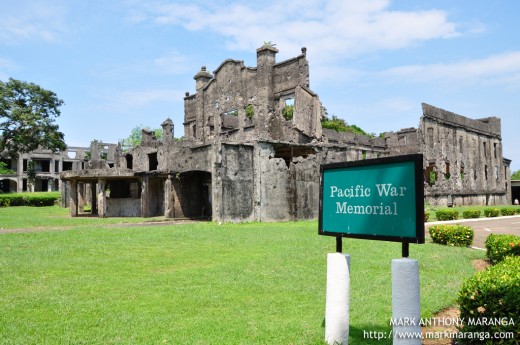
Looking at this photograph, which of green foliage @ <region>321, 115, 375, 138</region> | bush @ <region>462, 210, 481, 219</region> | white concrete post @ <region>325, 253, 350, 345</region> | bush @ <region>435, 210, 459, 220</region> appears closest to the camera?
white concrete post @ <region>325, 253, 350, 345</region>

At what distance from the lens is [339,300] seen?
481 cm

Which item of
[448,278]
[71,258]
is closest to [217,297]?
[448,278]

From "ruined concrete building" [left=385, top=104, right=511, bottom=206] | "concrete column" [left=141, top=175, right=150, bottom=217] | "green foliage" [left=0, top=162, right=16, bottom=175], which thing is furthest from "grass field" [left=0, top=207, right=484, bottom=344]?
"green foliage" [left=0, top=162, right=16, bottom=175]

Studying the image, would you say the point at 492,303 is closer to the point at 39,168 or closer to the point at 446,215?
the point at 446,215

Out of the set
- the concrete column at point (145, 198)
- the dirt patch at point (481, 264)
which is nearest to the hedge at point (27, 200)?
the concrete column at point (145, 198)

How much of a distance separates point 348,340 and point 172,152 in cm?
2318

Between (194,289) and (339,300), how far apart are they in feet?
11.2

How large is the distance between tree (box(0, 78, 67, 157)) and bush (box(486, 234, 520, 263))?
45.8 metres

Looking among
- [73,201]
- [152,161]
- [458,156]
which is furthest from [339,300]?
[458,156]

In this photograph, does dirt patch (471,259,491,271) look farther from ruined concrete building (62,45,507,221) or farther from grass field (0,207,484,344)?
ruined concrete building (62,45,507,221)

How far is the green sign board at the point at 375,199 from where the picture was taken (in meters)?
4.13

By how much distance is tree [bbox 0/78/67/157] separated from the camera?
4494 centimetres

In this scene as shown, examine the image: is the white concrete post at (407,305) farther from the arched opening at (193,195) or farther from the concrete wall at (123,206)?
the concrete wall at (123,206)

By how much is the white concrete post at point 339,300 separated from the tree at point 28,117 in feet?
156
